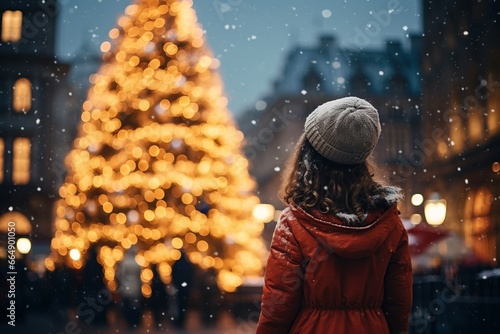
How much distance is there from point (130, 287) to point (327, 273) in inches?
646

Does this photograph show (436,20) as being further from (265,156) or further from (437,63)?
(265,156)

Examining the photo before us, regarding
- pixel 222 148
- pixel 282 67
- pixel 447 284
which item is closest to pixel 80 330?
pixel 447 284

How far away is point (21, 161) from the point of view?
3991 centimetres

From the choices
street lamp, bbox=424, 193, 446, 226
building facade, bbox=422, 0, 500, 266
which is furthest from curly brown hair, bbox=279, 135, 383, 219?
building facade, bbox=422, 0, 500, 266

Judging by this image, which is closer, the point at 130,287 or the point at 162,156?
the point at 130,287

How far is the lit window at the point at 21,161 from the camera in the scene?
39344mm

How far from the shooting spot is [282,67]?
58.4 m

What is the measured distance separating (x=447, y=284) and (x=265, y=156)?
53.2 meters

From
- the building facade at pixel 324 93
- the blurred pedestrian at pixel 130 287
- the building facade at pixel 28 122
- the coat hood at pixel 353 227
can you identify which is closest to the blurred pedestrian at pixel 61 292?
the blurred pedestrian at pixel 130 287

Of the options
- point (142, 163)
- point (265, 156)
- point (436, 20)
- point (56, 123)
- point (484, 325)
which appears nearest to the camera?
point (484, 325)

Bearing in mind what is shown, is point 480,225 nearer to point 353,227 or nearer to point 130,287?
point 130,287

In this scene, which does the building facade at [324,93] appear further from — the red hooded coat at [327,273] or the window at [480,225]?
the red hooded coat at [327,273]

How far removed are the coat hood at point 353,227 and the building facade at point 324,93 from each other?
Answer: 22875 mm

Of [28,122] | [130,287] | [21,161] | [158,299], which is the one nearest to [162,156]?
[130,287]
